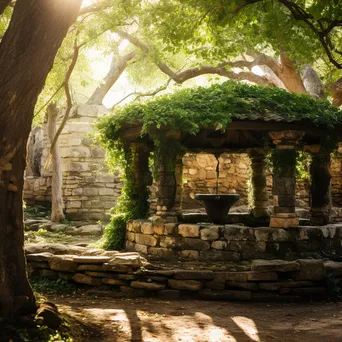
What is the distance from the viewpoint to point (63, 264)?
793 cm

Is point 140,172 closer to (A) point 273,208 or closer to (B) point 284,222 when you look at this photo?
(A) point 273,208

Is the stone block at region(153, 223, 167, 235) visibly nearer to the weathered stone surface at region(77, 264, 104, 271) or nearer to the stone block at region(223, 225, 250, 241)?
the stone block at region(223, 225, 250, 241)

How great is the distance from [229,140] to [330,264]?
13.6ft

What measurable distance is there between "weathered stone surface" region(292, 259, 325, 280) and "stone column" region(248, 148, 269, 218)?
11.3 feet

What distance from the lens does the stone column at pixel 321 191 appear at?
9.75m

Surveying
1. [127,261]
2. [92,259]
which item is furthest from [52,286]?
[127,261]

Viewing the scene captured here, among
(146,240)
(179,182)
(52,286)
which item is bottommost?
(52,286)

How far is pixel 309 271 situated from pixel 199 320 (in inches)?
100

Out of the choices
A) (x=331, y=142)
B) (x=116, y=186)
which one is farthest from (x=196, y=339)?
(x=116, y=186)

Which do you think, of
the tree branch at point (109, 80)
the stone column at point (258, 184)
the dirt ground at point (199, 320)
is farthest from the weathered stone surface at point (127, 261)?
the tree branch at point (109, 80)

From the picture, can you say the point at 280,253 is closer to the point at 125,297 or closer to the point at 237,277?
the point at 237,277

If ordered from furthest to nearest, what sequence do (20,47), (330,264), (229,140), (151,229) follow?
(229,140) → (151,229) → (330,264) → (20,47)

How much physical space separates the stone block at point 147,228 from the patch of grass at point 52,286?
2.19 meters

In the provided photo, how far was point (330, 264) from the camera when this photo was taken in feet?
26.0
